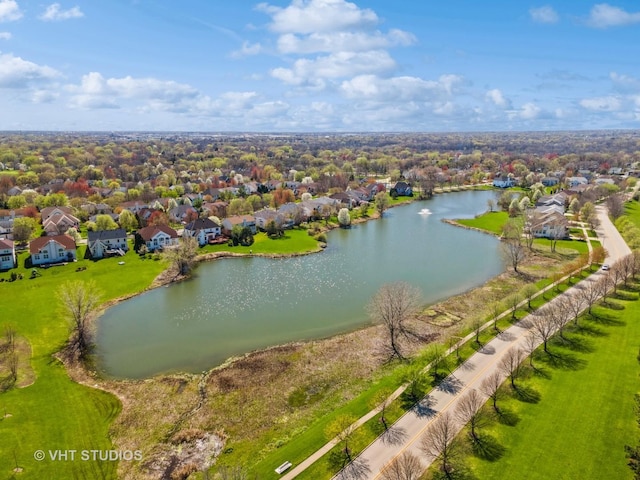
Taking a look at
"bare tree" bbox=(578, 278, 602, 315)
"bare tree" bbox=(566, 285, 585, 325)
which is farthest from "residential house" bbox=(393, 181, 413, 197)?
"bare tree" bbox=(566, 285, 585, 325)

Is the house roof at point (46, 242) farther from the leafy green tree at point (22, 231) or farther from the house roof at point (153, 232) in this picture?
the leafy green tree at point (22, 231)

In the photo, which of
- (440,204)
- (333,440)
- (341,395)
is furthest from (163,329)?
(440,204)

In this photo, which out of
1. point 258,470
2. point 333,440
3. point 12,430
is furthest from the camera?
point 12,430

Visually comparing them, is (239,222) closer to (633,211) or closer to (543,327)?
(543,327)

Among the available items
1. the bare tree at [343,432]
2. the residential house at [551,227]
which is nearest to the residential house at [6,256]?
the bare tree at [343,432]

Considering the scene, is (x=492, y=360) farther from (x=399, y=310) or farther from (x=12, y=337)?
(x=12, y=337)

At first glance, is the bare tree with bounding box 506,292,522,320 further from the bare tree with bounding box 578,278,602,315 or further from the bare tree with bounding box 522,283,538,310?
the bare tree with bounding box 578,278,602,315
